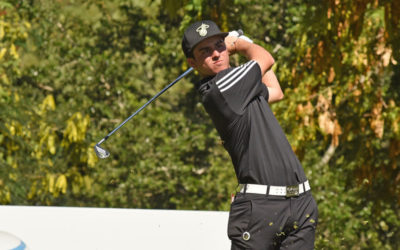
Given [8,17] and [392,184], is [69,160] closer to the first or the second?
[8,17]

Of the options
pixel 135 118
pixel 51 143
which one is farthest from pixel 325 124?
pixel 135 118

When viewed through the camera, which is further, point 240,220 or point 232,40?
point 232,40

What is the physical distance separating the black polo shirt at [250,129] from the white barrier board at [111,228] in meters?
1.91

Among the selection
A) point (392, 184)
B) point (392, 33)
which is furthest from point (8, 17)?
point (392, 33)

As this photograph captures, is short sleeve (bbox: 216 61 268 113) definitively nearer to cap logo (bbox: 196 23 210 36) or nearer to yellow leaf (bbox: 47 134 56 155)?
cap logo (bbox: 196 23 210 36)

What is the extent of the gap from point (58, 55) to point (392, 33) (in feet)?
29.7

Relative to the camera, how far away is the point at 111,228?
4980mm

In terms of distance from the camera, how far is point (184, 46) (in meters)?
3.25

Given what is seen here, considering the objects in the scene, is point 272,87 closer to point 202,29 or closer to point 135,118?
point 202,29

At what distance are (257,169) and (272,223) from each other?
0.73ft

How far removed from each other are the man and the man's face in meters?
0.04

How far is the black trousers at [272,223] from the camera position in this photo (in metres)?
3.00

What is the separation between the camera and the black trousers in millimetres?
3002

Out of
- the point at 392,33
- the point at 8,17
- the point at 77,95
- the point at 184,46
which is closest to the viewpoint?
the point at 184,46
